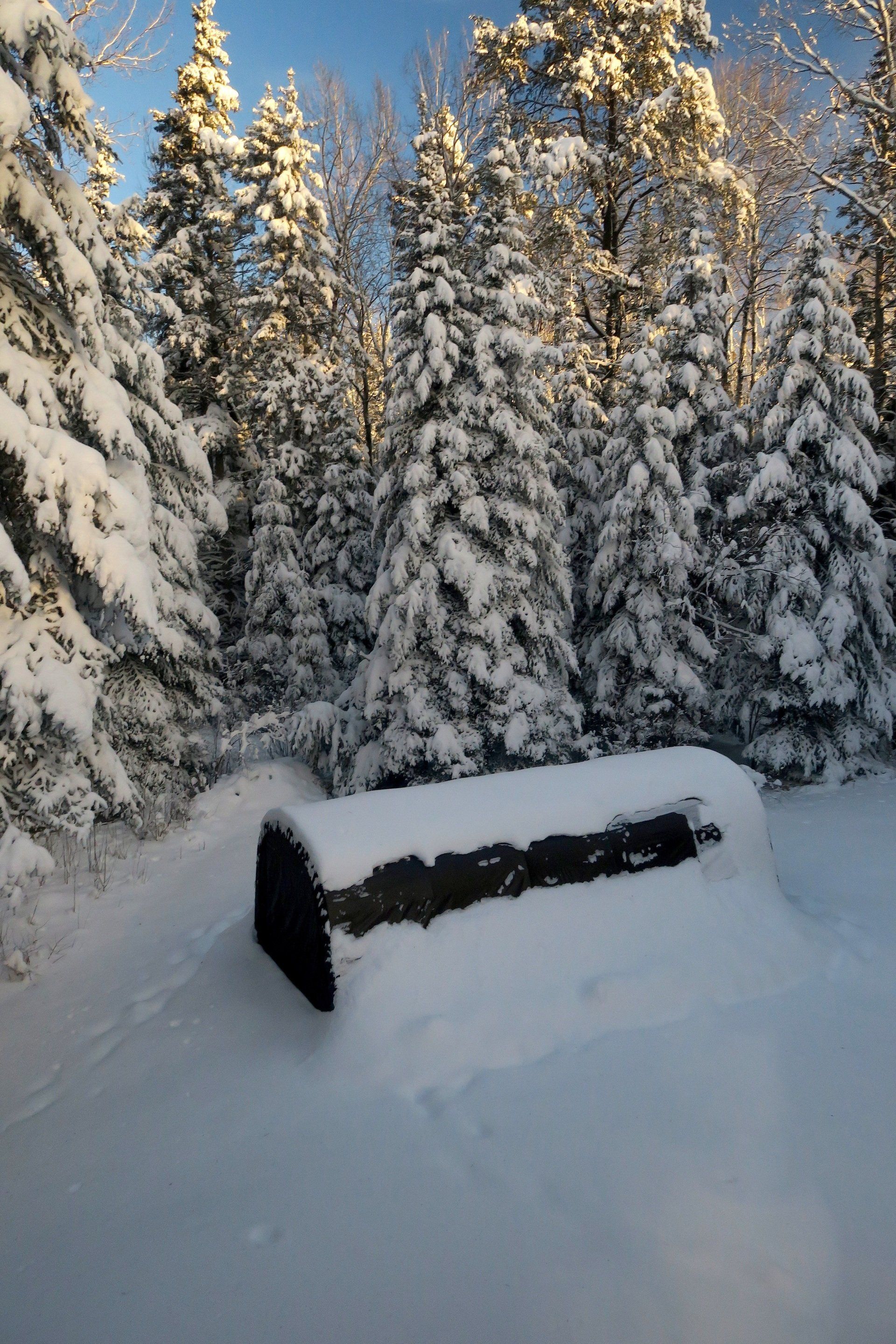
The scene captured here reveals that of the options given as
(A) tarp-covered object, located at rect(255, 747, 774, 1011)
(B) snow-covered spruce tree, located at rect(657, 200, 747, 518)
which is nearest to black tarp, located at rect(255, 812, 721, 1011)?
(A) tarp-covered object, located at rect(255, 747, 774, 1011)

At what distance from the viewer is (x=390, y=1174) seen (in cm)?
346

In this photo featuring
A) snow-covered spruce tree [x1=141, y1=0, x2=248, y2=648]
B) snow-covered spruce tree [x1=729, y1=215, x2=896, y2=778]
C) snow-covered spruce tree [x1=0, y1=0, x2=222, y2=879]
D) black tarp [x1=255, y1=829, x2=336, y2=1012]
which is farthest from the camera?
snow-covered spruce tree [x1=141, y1=0, x2=248, y2=648]

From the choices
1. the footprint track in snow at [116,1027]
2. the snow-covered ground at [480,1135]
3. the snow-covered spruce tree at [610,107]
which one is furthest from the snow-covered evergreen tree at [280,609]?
the snow-covered ground at [480,1135]

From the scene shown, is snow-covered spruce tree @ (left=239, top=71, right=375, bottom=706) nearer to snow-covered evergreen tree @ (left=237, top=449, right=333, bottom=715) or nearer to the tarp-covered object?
snow-covered evergreen tree @ (left=237, top=449, right=333, bottom=715)

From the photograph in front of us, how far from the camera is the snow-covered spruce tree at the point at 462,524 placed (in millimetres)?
10336

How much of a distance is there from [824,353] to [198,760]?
12089 millimetres

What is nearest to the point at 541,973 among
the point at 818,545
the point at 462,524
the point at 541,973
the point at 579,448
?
the point at 541,973

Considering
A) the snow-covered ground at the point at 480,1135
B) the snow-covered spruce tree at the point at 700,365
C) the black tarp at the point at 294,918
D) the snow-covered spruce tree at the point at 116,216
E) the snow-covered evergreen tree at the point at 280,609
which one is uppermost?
the snow-covered spruce tree at the point at 116,216

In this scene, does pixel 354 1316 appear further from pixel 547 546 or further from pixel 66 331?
pixel 547 546

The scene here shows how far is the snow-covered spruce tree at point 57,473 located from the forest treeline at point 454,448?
3 centimetres

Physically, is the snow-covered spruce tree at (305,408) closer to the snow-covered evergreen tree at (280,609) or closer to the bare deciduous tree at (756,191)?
the snow-covered evergreen tree at (280,609)

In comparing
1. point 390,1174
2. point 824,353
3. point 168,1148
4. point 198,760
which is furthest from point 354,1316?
point 824,353

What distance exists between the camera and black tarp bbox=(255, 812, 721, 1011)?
459 cm

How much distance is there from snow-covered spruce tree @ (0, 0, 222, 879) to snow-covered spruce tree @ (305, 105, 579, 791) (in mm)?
3668
